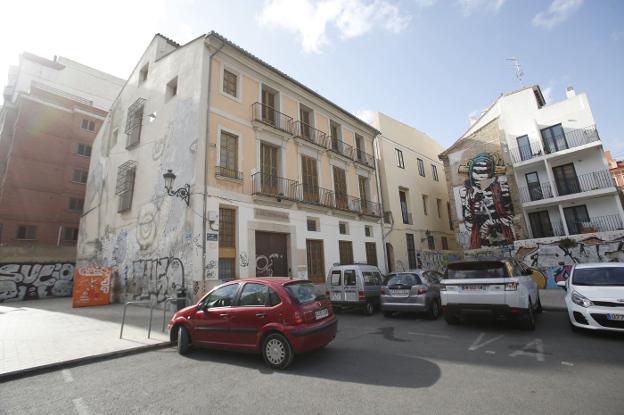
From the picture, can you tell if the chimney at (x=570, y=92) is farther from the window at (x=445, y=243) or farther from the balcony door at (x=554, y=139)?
the window at (x=445, y=243)

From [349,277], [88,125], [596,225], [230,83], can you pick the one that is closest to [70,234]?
[88,125]

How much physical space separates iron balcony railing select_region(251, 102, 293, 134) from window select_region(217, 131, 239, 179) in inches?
77.8

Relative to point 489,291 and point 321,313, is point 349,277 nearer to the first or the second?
point 489,291

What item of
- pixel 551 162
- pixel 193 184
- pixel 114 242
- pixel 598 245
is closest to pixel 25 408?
pixel 193 184

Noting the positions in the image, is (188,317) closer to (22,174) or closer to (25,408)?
(25,408)

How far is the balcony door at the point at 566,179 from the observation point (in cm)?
1920

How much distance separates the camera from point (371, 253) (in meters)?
18.5

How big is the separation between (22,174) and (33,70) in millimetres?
13456

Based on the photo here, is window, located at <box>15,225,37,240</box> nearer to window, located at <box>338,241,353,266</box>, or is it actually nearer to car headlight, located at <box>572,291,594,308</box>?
window, located at <box>338,241,353,266</box>

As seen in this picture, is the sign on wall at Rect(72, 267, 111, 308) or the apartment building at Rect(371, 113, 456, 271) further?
the apartment building at Rect(371, 113, 456, 271)

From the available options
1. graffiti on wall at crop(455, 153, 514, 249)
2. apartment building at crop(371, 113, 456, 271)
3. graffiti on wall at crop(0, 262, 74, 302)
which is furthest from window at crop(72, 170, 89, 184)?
graffiti on wall at crop(455, 153, 514, 249)

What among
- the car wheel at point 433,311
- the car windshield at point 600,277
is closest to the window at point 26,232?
the car wheel at point 433,311

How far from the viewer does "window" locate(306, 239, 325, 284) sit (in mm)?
14704

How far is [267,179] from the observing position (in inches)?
550
